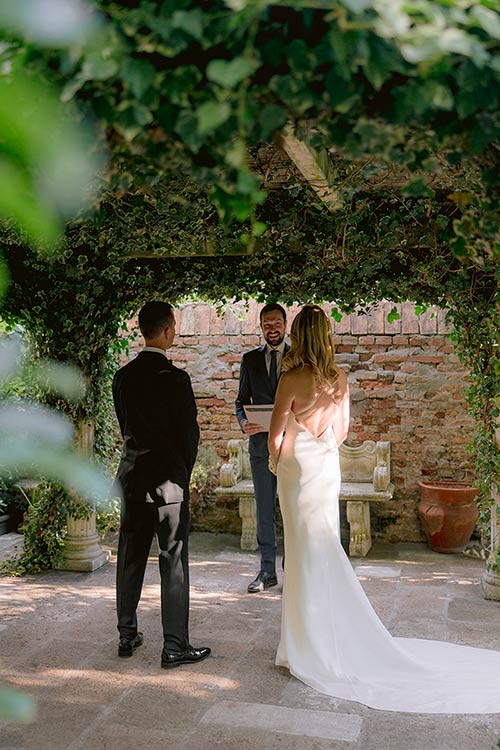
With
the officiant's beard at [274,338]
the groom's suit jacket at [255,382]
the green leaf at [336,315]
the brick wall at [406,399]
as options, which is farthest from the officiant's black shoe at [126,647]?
the brick wall at [406,399]

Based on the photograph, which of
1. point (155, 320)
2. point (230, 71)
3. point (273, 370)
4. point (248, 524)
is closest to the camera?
point (230, 71)

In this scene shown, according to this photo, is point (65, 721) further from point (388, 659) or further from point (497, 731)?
point (497, 731)

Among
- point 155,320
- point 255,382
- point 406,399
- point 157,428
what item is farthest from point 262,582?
point 406,399

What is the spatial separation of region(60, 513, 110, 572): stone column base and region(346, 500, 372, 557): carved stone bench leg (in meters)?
2.22

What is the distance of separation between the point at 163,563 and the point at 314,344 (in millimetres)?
1394

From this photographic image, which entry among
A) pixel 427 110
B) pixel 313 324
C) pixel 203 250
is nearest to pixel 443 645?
pixel 313 324

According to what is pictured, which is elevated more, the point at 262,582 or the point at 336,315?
the point at 336,315

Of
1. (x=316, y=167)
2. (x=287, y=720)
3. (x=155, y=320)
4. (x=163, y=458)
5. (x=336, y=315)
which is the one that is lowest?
(x=287, y=720)

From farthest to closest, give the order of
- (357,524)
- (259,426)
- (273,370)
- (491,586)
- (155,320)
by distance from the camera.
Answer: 1. (357,524)
2. (273,370)
3. (259,426)
4. (491,586)
5. (155,320)

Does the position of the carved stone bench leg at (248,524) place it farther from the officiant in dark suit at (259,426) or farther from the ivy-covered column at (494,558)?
the ivy-covered column at (494,558)

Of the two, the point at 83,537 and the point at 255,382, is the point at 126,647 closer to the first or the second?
the point at 83,537

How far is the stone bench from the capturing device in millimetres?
6617

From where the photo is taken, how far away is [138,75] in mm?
1314

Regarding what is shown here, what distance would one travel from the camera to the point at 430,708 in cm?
330
